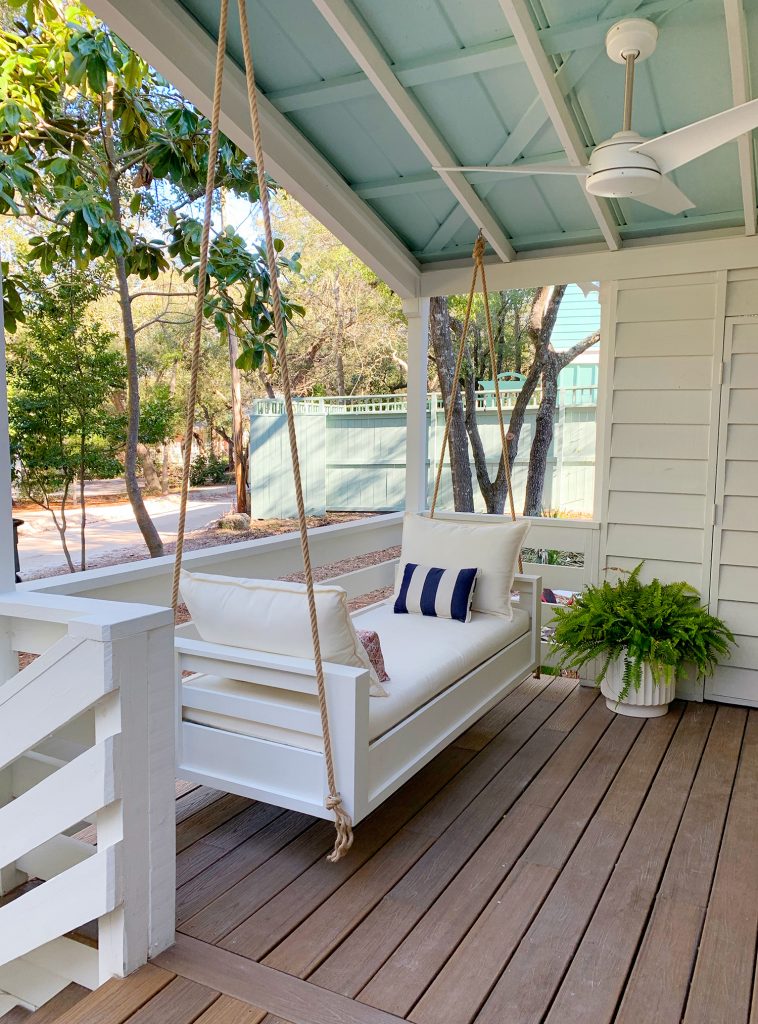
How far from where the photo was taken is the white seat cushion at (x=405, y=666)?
90.6 inches

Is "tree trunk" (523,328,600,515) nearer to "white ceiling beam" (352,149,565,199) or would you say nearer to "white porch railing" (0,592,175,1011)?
"white ceiling beam" (352,149,565,199)

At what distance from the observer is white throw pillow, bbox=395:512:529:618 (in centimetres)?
356

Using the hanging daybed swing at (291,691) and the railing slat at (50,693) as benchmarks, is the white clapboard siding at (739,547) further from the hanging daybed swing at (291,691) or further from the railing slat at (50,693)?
the railing slat at (50,693)

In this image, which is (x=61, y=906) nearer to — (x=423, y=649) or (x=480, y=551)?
(x=423, y=649)

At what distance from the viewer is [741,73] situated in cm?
259

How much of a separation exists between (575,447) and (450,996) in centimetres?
389

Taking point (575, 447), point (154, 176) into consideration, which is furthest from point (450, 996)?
point (154, 176)

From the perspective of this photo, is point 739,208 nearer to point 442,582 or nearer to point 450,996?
point 442,582

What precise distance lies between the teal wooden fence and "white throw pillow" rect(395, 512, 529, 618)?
2.00 meters

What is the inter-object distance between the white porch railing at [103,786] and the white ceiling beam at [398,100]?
2048 mm

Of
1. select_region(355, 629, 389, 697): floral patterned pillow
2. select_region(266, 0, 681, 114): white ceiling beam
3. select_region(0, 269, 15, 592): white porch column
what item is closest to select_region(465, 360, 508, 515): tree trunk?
select_region(266, 0, 681, 114): white ceiling beam

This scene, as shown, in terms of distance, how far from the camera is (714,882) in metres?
2.24

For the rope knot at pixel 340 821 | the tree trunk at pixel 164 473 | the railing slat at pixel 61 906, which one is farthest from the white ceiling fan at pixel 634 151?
the tree trunk at pixel 164 473

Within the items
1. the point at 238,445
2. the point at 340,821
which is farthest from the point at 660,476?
the point at 238,445
